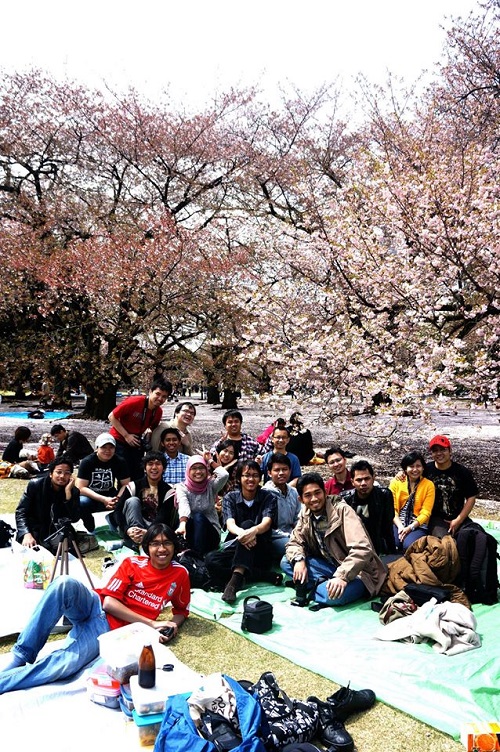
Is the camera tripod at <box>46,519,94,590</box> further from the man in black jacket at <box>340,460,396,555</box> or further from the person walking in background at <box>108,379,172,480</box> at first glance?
the man in black jacket at <box>340,460,396,555</box>

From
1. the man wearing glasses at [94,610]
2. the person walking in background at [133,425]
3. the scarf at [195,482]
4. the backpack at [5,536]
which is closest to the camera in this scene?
the man wearing glasses at [94,610]

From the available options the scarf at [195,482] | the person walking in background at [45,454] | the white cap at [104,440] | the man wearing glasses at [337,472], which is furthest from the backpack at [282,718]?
the person walking in background at [45,454]

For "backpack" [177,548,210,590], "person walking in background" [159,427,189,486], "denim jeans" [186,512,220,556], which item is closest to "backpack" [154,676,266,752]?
"backpack" [177,548,210,590]

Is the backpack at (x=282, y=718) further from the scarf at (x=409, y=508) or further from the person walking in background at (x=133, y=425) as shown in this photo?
the person walking in background at (x=133, y=425)

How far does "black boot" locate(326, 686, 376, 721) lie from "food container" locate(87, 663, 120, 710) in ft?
3.65

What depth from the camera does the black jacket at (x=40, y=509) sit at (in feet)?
16.5

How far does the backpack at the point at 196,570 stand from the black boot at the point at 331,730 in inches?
78.0

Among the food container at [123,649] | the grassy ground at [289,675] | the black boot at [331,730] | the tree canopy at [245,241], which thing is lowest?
the grassy ground at [289,675]

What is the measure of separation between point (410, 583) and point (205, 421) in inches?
660

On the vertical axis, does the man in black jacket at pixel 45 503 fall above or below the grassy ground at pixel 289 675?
above

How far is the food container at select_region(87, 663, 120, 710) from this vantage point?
2797mm

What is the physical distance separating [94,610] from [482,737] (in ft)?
7.07

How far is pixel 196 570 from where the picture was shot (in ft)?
15.4

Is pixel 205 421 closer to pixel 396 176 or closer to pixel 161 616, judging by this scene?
pixel 396 176
